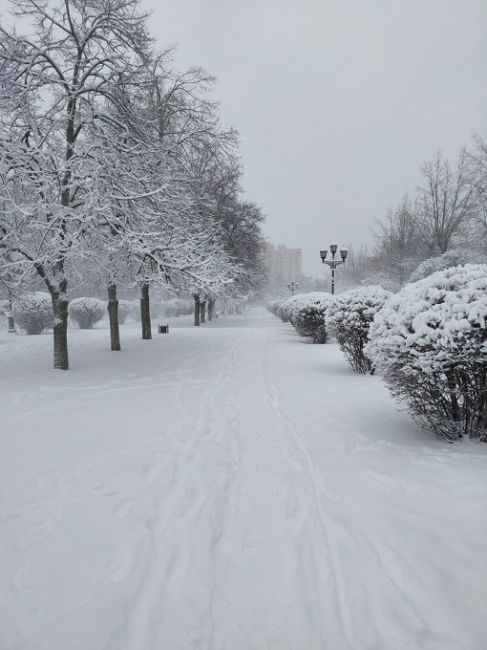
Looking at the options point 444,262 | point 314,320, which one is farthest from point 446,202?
point 314,320

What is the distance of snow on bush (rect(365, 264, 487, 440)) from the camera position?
355 cm

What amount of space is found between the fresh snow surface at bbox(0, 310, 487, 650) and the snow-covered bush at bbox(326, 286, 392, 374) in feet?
9.02

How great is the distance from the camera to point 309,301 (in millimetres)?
13328

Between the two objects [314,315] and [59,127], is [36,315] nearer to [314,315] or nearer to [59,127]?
[59,127]

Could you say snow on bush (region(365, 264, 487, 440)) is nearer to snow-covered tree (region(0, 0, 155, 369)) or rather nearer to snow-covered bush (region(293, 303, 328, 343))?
snow-covered tree (region(0, 0, 155, 369))

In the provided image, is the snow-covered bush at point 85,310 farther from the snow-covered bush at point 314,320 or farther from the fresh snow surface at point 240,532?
the fresh snow surface at point 240,532

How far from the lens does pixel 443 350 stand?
359 cm

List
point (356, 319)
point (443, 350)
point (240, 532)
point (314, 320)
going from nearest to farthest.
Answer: point (240, 532), point (443, 350), point (356, 319), point (314, 320)

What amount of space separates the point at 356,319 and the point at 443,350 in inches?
168

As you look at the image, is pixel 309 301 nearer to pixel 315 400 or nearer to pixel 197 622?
pixel 315 400

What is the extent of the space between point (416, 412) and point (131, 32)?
10.1 metres

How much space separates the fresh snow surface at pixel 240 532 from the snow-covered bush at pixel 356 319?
9.02ft

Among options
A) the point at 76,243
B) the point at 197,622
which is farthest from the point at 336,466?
the point at 76,243

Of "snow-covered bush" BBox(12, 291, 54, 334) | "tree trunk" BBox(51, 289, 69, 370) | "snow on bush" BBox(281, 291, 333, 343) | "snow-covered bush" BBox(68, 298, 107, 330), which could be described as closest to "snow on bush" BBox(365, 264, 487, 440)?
"tree trunk" BBox(51, 289, 69, 370)
